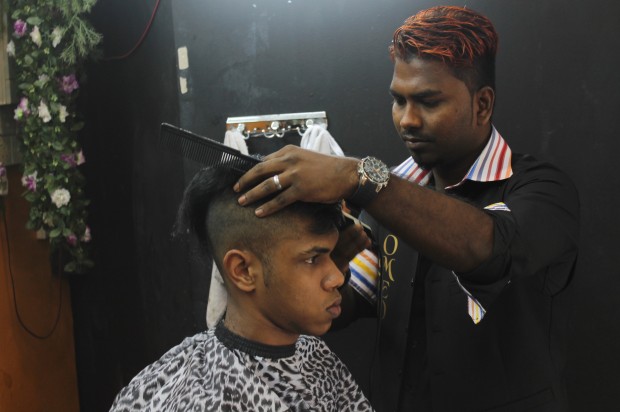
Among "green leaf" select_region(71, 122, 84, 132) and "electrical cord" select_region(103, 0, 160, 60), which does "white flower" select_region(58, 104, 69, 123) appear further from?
"electrical cord" select_region(103, 0, 160, 60)

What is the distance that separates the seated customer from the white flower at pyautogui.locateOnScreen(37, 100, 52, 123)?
193 centimetres

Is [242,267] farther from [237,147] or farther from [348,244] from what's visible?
[237,147]

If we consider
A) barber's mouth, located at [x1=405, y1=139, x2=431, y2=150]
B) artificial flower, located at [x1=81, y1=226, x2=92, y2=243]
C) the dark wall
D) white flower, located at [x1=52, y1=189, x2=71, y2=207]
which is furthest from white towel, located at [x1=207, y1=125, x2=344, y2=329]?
barber's mouth, located at [x1=405, y1=139, x2=431, y2=150]

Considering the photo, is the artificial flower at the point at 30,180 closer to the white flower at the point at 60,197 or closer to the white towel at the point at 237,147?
the white flower at the point at 60,197

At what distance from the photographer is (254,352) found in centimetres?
153

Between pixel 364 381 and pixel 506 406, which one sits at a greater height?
pixel 506 406

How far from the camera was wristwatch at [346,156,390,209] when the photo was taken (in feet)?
4.49

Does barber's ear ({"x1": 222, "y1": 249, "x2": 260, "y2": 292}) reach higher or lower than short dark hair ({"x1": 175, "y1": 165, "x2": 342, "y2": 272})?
lower

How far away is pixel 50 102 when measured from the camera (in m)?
3.26

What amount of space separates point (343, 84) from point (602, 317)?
1387 mm

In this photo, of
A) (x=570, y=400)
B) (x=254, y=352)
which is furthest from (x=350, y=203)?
(x=570, y=400)

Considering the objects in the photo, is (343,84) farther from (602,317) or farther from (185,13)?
(602,317)

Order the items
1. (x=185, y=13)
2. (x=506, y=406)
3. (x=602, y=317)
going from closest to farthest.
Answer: (x=506, y=406) < (x=602, y=317) < (x=185, y=13)

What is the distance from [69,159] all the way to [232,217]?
211cm
